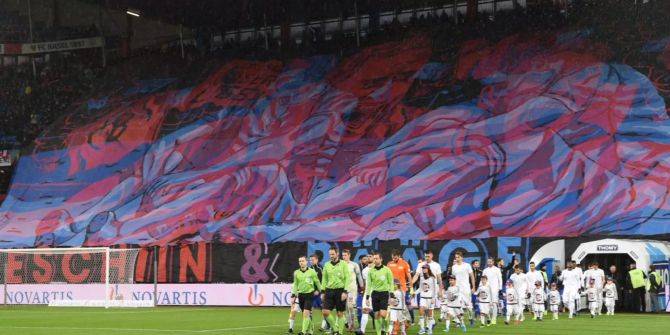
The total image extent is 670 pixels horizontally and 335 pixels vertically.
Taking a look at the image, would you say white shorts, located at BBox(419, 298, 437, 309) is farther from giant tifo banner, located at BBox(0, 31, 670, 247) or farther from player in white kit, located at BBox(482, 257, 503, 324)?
giant tifo banner, located at BBox(0, 31, 670, 247)

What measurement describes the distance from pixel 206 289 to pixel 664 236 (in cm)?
2001

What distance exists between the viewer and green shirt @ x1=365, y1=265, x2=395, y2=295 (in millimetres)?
25453

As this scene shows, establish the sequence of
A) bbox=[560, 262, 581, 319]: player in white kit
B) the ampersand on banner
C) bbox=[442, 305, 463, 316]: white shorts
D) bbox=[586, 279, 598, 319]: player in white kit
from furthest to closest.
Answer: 1. the ampersand on banner
2. bbox=[560, 262, 581, 319]: player in white kit
3. bbox=[586, 279, 598, 319]: player in white kit
4. bbox=[442, 305, 463, 316]: white shorts

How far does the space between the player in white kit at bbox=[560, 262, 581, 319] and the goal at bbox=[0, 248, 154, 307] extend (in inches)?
738

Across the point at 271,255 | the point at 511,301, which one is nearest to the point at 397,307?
the point at 511,301

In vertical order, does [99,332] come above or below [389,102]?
below

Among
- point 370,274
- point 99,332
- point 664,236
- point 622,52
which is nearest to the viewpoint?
point 370,274

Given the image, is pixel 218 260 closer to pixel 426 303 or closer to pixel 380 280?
pixel 426 303

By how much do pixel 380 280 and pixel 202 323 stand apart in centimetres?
883

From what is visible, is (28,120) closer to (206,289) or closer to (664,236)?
(206,289)

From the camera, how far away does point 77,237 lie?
5381 centimetres

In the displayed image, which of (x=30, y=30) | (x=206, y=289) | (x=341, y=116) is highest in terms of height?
(x=30, y=30)

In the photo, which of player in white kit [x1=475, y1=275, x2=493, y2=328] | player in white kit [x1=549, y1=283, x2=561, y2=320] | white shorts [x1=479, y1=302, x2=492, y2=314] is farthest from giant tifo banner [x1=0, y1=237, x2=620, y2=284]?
white shorts [x1=479, y1=302, x2=492, y2=314]

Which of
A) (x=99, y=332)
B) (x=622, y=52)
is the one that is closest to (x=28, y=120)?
(x=622, y=52)
